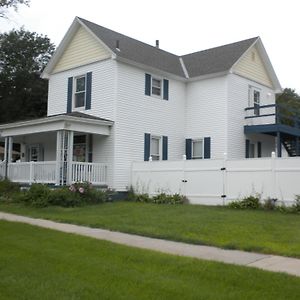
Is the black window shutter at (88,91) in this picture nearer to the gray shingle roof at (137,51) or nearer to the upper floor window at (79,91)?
the upper floor window at (79,91)

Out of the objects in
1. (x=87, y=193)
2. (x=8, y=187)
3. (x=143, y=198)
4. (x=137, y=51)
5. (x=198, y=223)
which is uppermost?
(x=137, y=51)

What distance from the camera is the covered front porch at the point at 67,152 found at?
21.0 m

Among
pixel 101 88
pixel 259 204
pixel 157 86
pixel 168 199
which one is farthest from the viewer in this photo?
pixel 157 86

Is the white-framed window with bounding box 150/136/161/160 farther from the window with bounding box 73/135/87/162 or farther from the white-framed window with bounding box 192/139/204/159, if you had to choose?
the window with bounding box 73/135/87/162

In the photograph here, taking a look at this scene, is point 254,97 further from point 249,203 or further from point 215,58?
point 249,203

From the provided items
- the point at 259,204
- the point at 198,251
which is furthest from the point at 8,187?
the point at 198,251

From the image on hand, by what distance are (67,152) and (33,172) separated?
251 centimetres

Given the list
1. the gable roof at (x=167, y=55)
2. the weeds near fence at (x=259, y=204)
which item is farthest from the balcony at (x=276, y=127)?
the weeds near fence at (x=259, y=204)

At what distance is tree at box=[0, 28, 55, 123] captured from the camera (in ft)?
146

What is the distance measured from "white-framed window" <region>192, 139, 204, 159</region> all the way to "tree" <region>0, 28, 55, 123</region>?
21.9 metres

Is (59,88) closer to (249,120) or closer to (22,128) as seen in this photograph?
(22,128)

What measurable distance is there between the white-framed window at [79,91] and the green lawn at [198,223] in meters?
7.46

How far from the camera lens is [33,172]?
890 inches

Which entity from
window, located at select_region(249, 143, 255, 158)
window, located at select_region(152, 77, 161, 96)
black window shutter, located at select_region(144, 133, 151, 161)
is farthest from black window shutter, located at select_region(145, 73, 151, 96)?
window, located at select_region(249, 143, 255, 158)
